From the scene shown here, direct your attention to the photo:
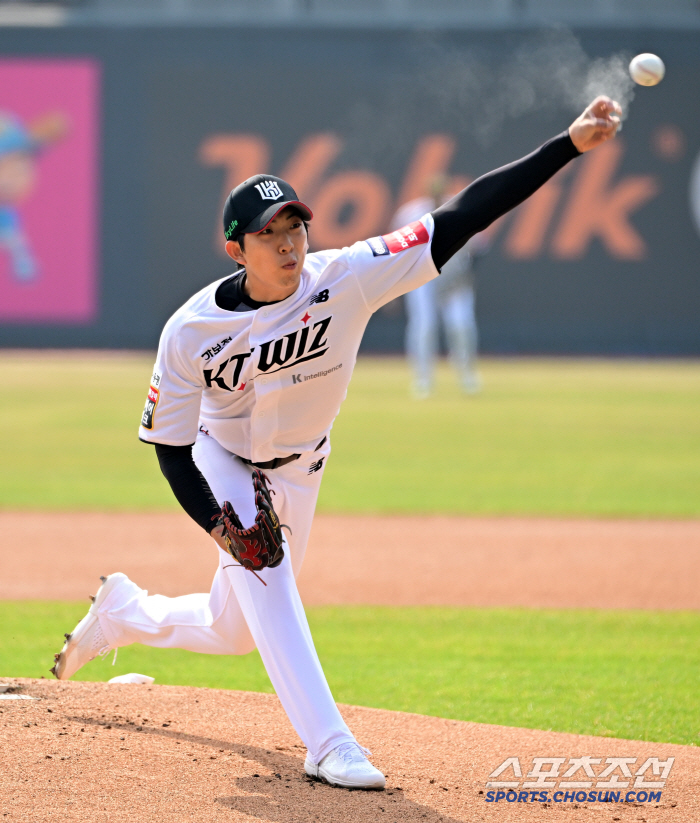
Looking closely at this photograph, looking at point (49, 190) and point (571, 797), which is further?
point (49, 190)

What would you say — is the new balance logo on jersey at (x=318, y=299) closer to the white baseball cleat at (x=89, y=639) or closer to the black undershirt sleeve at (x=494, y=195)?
the black undershirt sleeve at (x=494, y=195)

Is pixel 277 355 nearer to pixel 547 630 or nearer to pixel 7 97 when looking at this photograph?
pixel 547 630

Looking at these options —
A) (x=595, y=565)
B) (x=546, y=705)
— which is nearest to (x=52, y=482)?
(x=595, y=565)

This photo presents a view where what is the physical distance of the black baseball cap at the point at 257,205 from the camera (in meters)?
3.36

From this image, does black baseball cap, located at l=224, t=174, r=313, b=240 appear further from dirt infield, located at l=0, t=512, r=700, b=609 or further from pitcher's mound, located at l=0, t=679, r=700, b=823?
dirt infield, located at l=0, t=512, r=700, b=609

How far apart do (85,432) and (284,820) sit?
10.2 metres

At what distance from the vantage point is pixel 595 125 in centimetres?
337

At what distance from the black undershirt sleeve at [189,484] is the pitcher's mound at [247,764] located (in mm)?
722

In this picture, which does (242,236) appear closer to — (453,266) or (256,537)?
(256,537)

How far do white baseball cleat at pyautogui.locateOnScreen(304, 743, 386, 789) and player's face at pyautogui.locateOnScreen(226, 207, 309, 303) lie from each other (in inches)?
52.3

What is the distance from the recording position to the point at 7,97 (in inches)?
885

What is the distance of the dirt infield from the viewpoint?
649 centimetres

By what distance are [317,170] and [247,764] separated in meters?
20.1

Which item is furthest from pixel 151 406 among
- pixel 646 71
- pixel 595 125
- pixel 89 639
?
pixel 646 71
